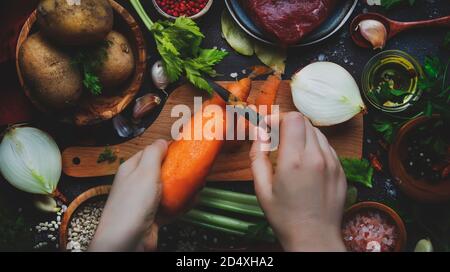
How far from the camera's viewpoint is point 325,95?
1608 millimetres

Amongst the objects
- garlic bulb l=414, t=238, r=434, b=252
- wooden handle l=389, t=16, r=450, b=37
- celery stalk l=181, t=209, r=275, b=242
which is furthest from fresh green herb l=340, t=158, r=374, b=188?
wooden handle l=389, t=16, r=450, b=37

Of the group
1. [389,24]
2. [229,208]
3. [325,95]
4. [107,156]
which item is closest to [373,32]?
[389,24]

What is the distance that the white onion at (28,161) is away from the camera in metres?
1.63

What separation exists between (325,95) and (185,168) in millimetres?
488

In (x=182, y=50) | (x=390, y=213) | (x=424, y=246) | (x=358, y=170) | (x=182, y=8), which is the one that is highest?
(x=182, y=8)

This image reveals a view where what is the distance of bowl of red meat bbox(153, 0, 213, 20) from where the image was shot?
167 centimetres

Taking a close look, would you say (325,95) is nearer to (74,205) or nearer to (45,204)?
(74,205)

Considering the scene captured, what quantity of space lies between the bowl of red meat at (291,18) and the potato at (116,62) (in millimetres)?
365

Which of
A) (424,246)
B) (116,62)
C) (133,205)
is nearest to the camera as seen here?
(133,205)

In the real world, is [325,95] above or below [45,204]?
above

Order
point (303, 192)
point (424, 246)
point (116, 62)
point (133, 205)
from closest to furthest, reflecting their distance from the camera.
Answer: point (303, 192) → point (133, 205) → point (116, 62) → point (424, 246)

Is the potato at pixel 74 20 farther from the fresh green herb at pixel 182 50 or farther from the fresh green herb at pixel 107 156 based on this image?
the fresh green herb at pixel 107 156

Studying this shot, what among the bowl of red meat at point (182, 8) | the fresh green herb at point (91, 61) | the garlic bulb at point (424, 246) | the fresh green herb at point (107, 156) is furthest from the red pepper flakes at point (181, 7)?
the garlic bulb at point (424, 246)

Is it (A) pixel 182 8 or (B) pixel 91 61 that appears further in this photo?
(A) pixel 182 8
